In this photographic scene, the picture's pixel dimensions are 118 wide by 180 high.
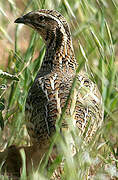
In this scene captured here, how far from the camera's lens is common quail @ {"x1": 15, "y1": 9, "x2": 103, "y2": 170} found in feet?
12.3

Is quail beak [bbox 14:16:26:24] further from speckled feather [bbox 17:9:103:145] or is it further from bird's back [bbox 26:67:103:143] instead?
bird's back [bbox 26:67:103:143]

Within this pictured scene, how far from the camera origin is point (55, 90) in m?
4.05

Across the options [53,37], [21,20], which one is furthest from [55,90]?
[21,20]

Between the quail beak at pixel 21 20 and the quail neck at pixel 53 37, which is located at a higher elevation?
the quail beak at pixel 21 20

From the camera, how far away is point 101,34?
11.9ft

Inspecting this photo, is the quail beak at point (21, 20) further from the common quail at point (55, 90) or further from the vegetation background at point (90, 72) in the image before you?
the vegetation background at point (90, 72)

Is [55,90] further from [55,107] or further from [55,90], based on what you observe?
[55,107]

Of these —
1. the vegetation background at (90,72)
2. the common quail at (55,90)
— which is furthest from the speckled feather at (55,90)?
the vegetation background at (90,72)

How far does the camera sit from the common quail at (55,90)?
3.75 m

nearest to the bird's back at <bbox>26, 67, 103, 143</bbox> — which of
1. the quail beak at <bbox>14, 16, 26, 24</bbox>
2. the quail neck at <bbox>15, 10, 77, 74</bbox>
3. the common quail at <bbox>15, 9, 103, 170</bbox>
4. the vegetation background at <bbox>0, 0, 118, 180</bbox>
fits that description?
the common quail at <bbox>15, 9, 103, 170</bbox>

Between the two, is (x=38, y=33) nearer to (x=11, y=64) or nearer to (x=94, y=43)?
(x=11, y=64)

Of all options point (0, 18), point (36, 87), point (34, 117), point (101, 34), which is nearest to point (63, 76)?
point (36, 87)

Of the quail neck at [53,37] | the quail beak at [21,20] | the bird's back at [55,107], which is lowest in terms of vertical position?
the bird's back at [55,107]

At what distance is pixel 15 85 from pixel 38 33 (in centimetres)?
58
